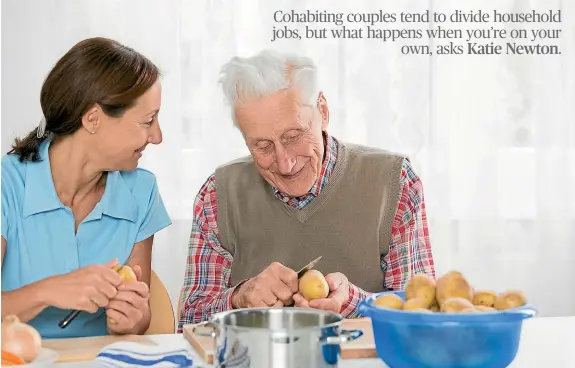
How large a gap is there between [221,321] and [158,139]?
937 mm

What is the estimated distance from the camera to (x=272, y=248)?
210 cm

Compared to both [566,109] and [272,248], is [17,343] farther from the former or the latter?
[566,109]

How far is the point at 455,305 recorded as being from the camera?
1225 millimetres

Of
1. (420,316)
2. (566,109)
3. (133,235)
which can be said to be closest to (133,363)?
(420,316)

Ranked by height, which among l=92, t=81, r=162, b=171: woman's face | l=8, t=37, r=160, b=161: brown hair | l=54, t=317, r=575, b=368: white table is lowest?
l=54, t=317, r=575, b=368: white table

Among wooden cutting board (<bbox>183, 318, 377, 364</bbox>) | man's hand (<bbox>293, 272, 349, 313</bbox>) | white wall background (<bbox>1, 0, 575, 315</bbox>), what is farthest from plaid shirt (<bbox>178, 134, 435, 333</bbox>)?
white wall background (<bbox>1, 0, 575, 315</bbox>)

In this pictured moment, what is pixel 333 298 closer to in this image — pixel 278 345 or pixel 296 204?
pixel 296 204

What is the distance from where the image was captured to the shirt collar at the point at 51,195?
1.94 meters

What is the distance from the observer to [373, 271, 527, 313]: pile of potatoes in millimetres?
1262

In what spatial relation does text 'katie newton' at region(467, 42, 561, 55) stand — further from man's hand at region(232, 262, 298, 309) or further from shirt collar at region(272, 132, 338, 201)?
man's hand at region(232, 262, 298, 309)

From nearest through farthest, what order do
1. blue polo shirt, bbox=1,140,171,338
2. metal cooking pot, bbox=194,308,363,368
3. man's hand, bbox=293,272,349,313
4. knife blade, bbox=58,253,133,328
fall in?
metal cooking pot, bbox=194,308,363,368 → knife blade, bbox=58,253,133,328 → man's hand, bbox=293,272,349,313 → blue polo shirt, bbox=1,140,171,338

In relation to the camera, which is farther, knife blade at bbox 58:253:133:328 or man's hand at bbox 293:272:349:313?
man's hand at bbox 293:272:349:313

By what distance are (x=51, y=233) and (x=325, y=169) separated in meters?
0.67

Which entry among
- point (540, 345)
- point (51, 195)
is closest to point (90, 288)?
point (51, 195)
